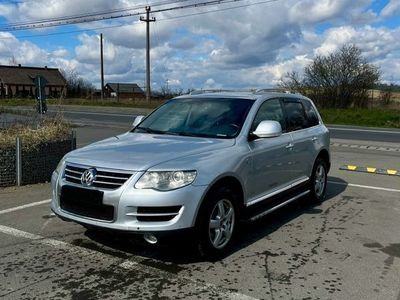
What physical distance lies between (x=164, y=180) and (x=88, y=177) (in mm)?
777

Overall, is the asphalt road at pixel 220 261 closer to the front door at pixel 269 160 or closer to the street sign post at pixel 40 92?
the front door at pixel 269 160

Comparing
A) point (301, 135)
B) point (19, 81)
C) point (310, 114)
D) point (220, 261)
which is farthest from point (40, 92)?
point (19, 81)

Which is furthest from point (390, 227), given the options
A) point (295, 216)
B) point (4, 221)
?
point (4, 221)

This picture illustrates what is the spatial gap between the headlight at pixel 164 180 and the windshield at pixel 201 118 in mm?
1145

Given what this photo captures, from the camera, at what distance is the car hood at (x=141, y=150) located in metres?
4.59

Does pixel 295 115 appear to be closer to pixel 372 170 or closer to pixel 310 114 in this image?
pixel 310 114

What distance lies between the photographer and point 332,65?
136ft

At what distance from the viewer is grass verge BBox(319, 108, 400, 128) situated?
102 ft

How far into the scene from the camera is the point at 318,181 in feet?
25.0

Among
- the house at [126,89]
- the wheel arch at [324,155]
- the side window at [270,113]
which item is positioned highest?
the house at [126,89]

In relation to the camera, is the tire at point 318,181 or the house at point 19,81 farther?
the house at point 19,81

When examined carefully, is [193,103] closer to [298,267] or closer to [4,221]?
[298,267]

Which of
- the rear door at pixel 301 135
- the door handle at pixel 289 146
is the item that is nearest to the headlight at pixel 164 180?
the door handle at pixel 289 146

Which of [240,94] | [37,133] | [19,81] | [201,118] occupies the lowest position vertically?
[37,133]
